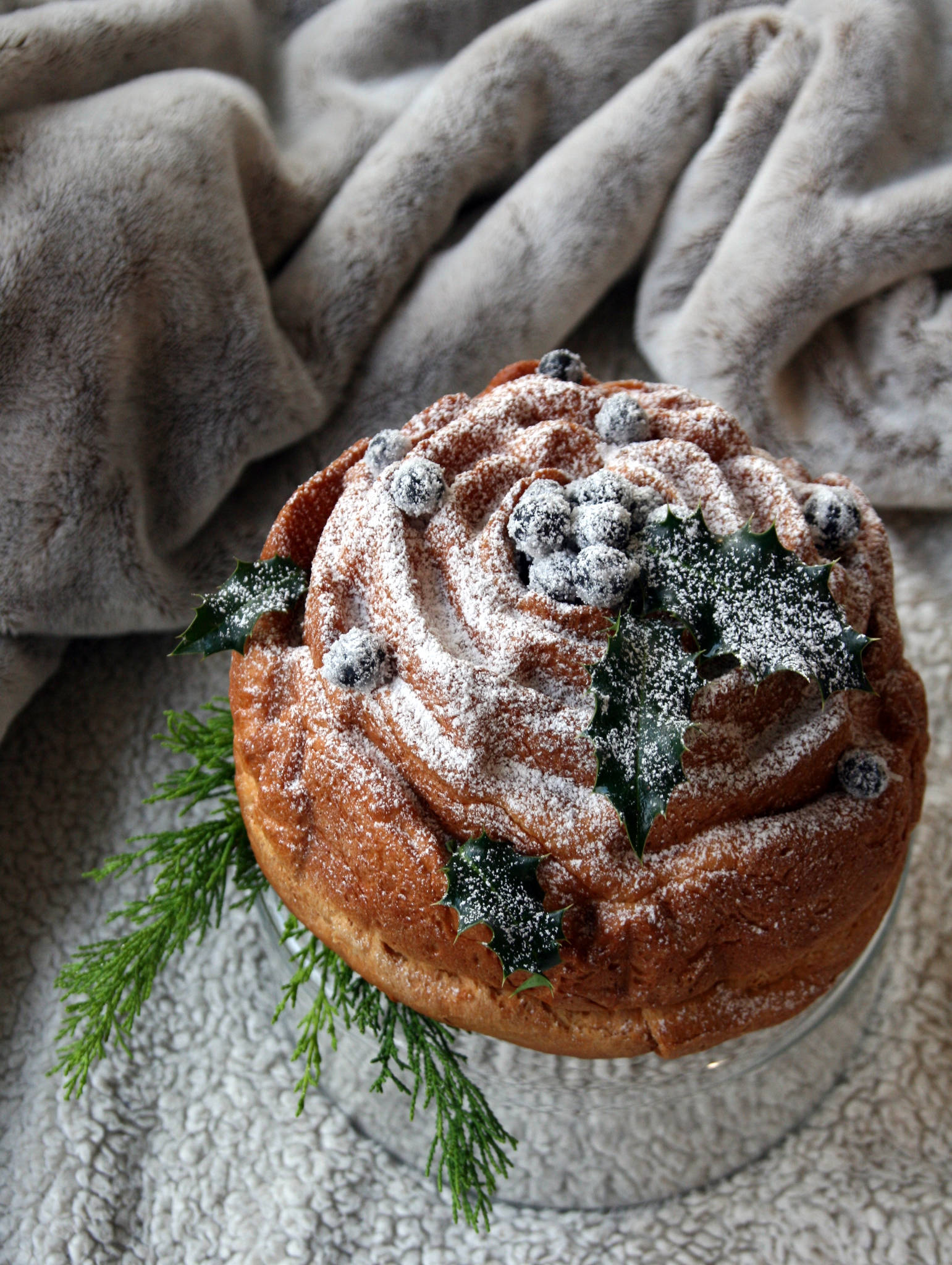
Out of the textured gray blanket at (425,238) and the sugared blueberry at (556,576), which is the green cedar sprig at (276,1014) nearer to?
the textured gray blanket at (425,238)

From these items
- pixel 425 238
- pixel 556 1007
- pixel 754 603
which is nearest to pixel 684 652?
pixel 754 603

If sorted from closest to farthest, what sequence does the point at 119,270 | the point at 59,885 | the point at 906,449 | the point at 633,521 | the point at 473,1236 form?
the point at 633,521, the point at 473,1236, the point at 119,270, the point at 59,885, the point at 906,449

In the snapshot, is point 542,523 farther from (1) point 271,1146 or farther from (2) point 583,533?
(1) point 271,1146

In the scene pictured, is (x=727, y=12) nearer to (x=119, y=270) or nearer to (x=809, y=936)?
(x=119, y=270)

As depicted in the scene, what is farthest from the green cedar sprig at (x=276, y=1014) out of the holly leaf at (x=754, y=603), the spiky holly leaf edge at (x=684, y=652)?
the holly leaf at (x=754, y=603)

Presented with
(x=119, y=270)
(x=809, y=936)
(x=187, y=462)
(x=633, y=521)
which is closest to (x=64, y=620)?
(x=187, y=462)

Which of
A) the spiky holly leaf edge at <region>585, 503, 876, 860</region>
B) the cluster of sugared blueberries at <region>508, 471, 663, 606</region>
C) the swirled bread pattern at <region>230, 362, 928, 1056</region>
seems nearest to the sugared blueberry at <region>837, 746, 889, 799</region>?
the swirled bread pattern at <region>230, 362, 928, 1056</region>
